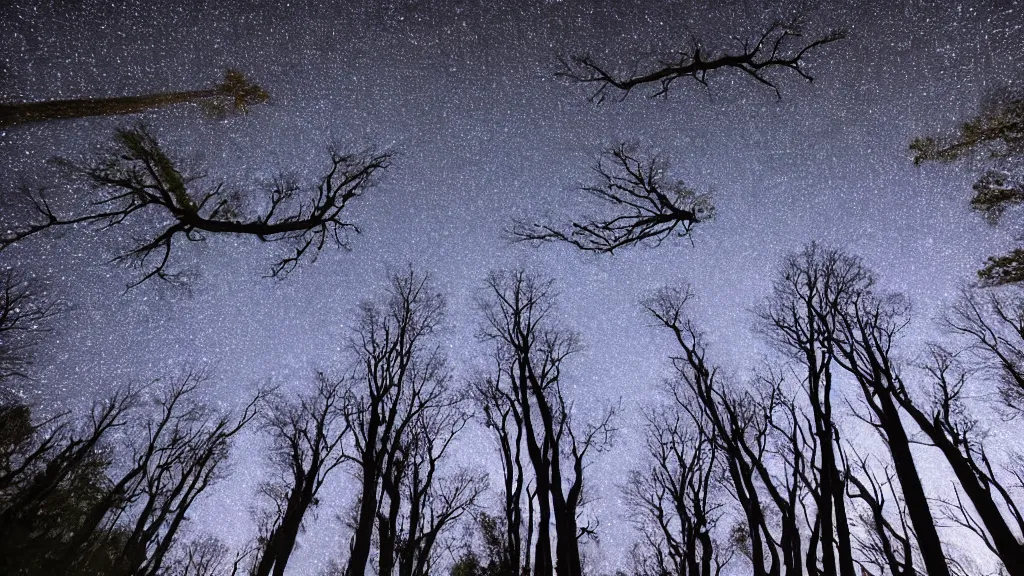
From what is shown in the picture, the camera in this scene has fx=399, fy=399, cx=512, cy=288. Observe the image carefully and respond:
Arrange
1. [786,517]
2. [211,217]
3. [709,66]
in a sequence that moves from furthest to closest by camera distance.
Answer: [786,517] < [211,217] < [709,66]

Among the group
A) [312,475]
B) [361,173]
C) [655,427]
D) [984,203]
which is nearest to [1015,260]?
[984,203]

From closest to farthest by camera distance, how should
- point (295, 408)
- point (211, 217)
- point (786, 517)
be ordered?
point (211, 217), point (786, 517), point (295, 408)

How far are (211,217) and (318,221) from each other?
5.73 feet

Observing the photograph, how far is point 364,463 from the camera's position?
9719mm

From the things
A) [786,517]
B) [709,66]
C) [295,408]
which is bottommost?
[786,517]

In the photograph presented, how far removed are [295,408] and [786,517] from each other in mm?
15047

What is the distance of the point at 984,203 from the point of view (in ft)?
23.5

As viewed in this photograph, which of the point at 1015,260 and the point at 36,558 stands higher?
the point at 1015,260

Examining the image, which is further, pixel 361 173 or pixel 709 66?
pixel 361 173

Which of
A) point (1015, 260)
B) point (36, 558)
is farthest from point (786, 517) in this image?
point (36, 558)

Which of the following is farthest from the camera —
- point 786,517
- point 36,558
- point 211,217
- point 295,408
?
point 295,408

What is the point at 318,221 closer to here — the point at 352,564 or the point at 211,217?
the point at 211,217

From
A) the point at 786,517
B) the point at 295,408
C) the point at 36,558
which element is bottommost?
the point at 36,558

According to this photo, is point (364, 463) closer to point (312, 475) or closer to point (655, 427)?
point (312, 475)
